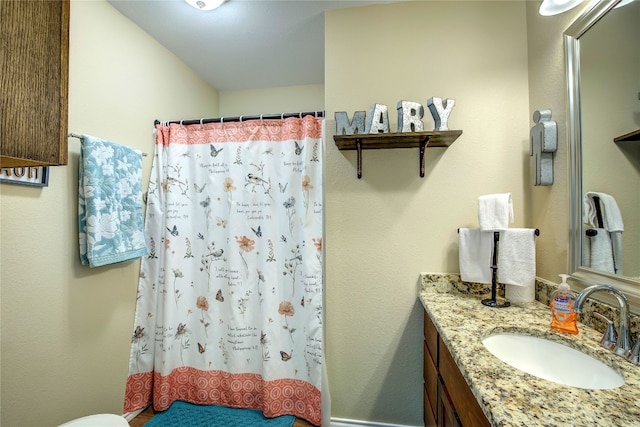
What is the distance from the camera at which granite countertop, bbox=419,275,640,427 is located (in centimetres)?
54

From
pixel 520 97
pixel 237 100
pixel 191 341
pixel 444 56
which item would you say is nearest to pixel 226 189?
pixel 191 341

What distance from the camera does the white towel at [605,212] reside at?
0.92 m

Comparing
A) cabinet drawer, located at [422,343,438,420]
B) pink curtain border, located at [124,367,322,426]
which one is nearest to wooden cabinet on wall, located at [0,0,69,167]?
pink curtain border, located at [124,367,322,426]

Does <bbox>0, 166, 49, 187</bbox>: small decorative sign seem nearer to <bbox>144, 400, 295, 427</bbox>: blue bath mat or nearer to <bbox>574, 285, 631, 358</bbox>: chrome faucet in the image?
<bbox>144, 400, 295, 427</bbox>: blue bath mat

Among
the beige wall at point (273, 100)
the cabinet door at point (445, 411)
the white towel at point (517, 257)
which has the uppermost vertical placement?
the beige wall at point (273, 100)

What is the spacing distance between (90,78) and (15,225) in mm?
819

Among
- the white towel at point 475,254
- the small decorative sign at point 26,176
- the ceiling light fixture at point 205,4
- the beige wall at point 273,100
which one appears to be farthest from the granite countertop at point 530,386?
the beige wall at point 273,100

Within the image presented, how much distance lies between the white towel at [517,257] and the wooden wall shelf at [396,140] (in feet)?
1.72

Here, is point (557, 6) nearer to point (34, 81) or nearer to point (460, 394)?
point (460, 394)

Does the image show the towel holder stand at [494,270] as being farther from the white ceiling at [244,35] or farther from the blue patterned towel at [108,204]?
the blue patterned towel at [108,204]

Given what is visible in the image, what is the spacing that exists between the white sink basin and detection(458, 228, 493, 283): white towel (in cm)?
37

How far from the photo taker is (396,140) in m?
1.38

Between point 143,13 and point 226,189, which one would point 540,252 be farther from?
point 143,13

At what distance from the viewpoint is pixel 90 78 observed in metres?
1.41
